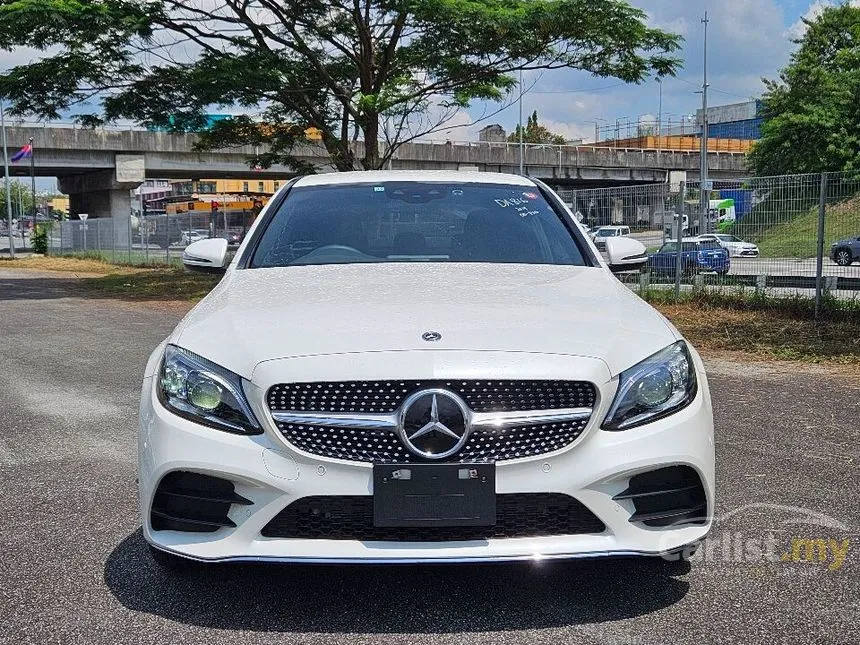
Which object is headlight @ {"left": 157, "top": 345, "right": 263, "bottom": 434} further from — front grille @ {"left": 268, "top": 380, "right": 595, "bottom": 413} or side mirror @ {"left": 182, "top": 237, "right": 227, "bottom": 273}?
side mirror @ {"left": 182, "top": 237, "right": 227, "bottom": 273}

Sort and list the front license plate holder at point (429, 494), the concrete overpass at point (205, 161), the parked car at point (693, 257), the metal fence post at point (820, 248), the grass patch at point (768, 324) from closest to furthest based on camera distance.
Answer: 1. the front license plate holder at point (429, 494)
2. the grass patch at point (768, 324)
3. the metal fence post at point (820, 248)
4. the parked car at point (693, 257)
5. the concrete overpass at point (205, 161)

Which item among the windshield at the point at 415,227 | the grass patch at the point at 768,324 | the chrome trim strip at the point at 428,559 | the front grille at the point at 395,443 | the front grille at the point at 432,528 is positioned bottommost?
the grass patch at the point at 768,324

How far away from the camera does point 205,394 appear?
9.65 feet

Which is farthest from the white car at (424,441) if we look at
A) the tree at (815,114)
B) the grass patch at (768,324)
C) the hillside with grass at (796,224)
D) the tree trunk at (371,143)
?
the tree at (815,114)

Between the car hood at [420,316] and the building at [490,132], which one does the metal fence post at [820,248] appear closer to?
the car hood at [420,316]

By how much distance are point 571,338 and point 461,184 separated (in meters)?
2.02

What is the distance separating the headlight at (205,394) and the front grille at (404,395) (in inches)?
4.2

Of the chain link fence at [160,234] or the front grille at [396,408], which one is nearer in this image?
the front grille at [396,408]

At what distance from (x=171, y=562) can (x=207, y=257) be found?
192 cm

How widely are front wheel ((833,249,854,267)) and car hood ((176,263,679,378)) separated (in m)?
8.60

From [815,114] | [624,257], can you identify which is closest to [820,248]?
[624,257]

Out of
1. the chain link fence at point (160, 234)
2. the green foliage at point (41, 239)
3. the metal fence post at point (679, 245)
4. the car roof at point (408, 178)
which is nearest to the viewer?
the car roof at point (408, 178)

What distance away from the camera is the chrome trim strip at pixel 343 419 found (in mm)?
2797

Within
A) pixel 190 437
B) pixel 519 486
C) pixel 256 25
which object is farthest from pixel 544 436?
pixel 256 25
